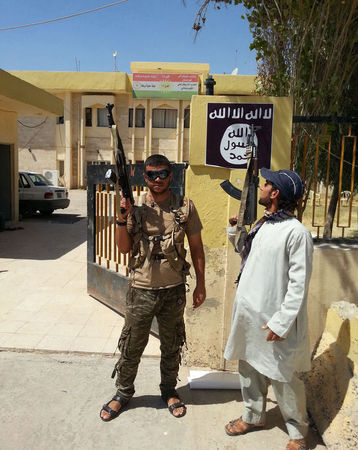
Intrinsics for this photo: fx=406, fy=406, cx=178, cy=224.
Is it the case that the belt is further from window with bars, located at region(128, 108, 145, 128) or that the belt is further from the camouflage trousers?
window with bars, located at region(128, 108, 145, 128)

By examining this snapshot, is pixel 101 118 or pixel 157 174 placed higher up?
pixel 101 118

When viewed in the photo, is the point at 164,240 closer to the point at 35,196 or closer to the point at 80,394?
the point at 80,394

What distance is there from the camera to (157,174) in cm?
257

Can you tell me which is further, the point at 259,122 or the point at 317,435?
the point at 259,122

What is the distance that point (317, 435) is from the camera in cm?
268

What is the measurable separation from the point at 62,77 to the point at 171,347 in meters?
27.4

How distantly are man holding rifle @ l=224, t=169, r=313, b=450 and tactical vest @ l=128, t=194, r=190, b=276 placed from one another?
436 millimetres

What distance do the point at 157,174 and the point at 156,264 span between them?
1.91 feet

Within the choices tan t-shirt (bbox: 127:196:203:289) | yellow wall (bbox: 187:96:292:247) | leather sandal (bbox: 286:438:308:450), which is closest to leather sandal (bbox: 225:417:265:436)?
leather sandal (bbox: 286:438:308:450)

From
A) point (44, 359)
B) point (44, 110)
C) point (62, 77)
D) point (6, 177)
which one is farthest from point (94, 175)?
point (62, 77)

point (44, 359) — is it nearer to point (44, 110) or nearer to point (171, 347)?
point (171, 347)

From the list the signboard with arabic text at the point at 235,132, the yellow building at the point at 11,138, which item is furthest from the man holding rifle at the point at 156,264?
the yellow building at the point at 11,138

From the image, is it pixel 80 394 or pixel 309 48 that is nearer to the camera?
pixel 80 394

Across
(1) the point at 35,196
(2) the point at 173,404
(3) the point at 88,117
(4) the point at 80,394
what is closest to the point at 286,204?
(2) the point at 173,404
